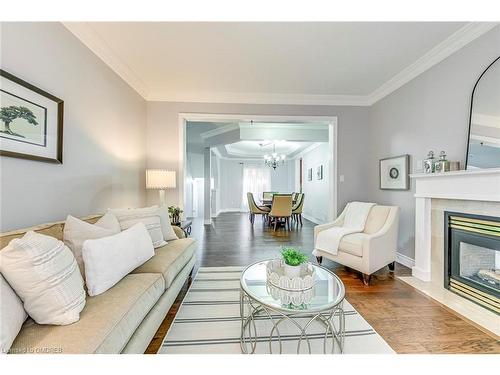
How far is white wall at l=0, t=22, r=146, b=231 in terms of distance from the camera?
151cm

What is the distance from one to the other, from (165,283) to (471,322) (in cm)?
241

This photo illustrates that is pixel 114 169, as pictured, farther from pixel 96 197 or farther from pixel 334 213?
pixel 334 213

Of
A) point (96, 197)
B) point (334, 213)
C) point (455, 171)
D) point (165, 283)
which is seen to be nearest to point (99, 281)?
point (165, 283)

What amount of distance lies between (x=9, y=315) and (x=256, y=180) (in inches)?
361

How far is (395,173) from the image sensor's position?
3.14m

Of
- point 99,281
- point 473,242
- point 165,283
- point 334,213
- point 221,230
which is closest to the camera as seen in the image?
point 99,281

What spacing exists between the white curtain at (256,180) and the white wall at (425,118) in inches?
247

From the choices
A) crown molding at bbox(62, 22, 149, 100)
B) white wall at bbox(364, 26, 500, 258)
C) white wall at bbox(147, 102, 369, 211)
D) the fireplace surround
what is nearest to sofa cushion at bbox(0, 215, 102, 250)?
crown molding at bbox(62, 22, 149, 100)

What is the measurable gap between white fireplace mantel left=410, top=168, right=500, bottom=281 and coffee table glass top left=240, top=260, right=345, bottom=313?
157cm

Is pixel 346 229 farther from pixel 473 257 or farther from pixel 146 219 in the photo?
pixel 146 219

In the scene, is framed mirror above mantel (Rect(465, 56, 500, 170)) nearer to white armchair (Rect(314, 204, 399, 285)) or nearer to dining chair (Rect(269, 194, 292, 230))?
white armchair (Rect(314, 204, 399, 285))

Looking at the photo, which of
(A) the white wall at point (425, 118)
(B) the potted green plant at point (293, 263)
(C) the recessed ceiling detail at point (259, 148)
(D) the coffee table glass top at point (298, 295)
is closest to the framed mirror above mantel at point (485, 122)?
(A) the white wall at point (425, 118)
